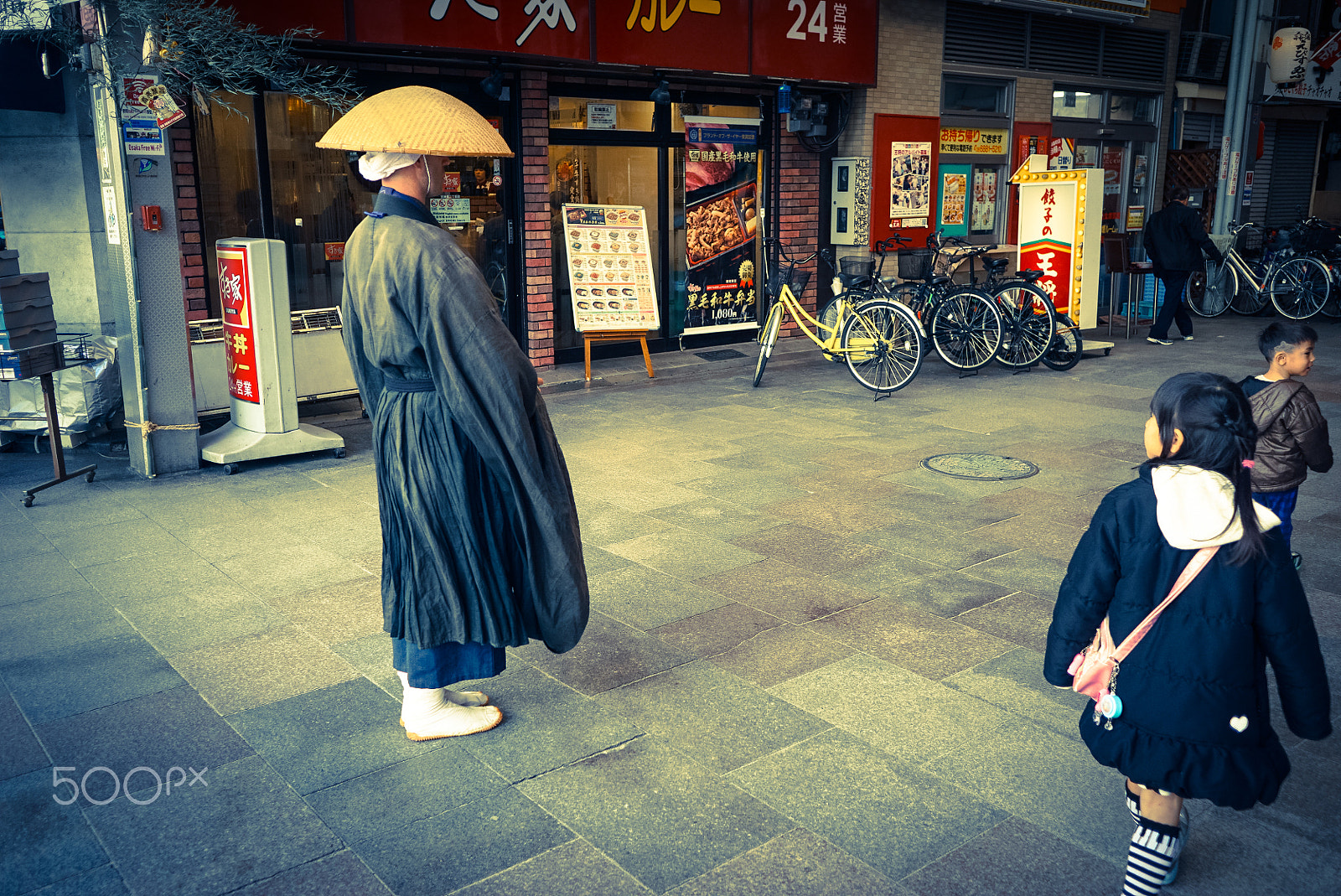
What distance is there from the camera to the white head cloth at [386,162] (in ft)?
10.7

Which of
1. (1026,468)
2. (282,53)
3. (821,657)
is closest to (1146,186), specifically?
(1026,468)

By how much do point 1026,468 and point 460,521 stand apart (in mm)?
4637

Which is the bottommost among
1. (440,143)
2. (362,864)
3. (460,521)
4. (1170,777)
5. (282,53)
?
(362,864)

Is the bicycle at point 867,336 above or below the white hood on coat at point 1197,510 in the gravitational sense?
below

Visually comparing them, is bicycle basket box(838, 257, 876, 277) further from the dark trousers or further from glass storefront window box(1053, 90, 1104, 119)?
glass storefront window box(1053, 90, 1104, 119)

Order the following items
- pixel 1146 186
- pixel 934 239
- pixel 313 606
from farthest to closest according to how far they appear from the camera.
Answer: pixel 1146 186 → pixel 934 239 → pixel 313 606

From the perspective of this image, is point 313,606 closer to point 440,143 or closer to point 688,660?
point 688,660

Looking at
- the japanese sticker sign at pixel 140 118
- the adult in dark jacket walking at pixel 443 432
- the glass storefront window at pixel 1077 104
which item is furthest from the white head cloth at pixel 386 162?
the glass storefront window at pixel 1077 104

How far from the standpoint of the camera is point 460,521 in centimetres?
329

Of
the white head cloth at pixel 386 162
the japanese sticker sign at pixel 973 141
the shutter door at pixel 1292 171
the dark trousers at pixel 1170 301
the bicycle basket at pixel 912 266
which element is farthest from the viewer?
the shutter door at pixel 1292 171

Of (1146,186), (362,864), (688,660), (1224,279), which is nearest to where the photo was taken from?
(362,864)

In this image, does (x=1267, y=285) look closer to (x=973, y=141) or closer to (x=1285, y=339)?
(x=973, y=141)

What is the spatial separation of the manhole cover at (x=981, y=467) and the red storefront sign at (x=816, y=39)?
5.52 metres

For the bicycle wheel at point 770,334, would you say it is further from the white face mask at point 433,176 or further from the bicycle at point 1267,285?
the bicycle at point 1267,285
